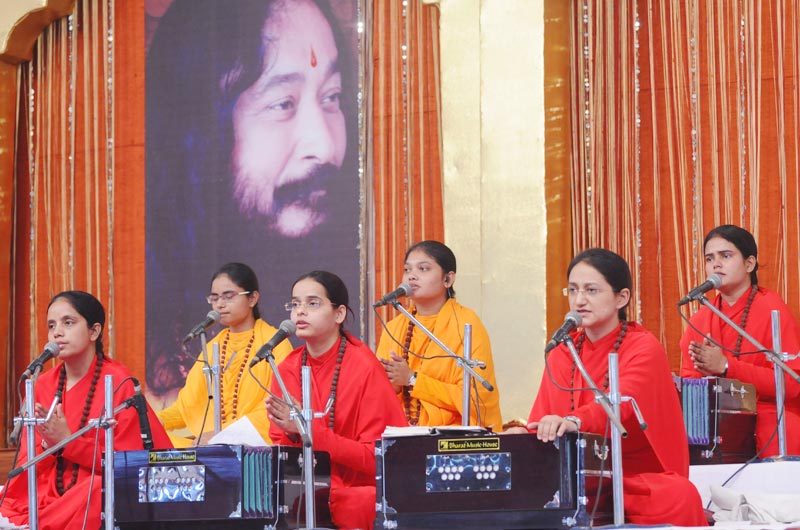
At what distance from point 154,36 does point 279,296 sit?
6.05 ft

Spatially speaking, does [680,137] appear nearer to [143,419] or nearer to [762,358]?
[762,358]

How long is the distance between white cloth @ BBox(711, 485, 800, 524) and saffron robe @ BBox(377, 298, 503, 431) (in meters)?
1.09

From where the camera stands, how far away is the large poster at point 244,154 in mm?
7113

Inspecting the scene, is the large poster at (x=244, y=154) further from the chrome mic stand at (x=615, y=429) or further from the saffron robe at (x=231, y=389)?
the chrome mic stand at (x=615, y=429)

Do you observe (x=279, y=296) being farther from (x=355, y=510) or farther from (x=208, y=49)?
(x=355, y=510)

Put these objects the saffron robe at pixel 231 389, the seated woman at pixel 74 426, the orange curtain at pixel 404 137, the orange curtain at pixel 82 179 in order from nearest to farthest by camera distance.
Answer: the seated woman at pixel 74 426 < the saffron robe at pixel 231 389 < the orange curtain at pixel 404 137 < the orange curtain at pixel 82 179

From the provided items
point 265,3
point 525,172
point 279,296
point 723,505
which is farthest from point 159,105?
point 723,505

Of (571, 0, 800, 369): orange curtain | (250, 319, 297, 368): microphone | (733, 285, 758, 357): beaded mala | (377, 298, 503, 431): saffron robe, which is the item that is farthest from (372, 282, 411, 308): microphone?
(571, 0, 800, 369): orange curtain

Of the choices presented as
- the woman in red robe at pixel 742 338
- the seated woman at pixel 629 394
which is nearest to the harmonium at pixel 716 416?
the woman in red robe at pixel 742 338

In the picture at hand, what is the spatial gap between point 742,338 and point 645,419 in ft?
5.43

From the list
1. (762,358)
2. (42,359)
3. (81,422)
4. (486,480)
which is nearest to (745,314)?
(762,358)

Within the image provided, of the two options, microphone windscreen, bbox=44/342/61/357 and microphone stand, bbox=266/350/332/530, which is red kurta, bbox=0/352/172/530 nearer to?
microphone windscreen, bbox=44/342/61/357

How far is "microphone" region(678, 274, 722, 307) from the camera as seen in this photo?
4.88 meters

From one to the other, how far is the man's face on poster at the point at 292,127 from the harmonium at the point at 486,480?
11.5 feet
